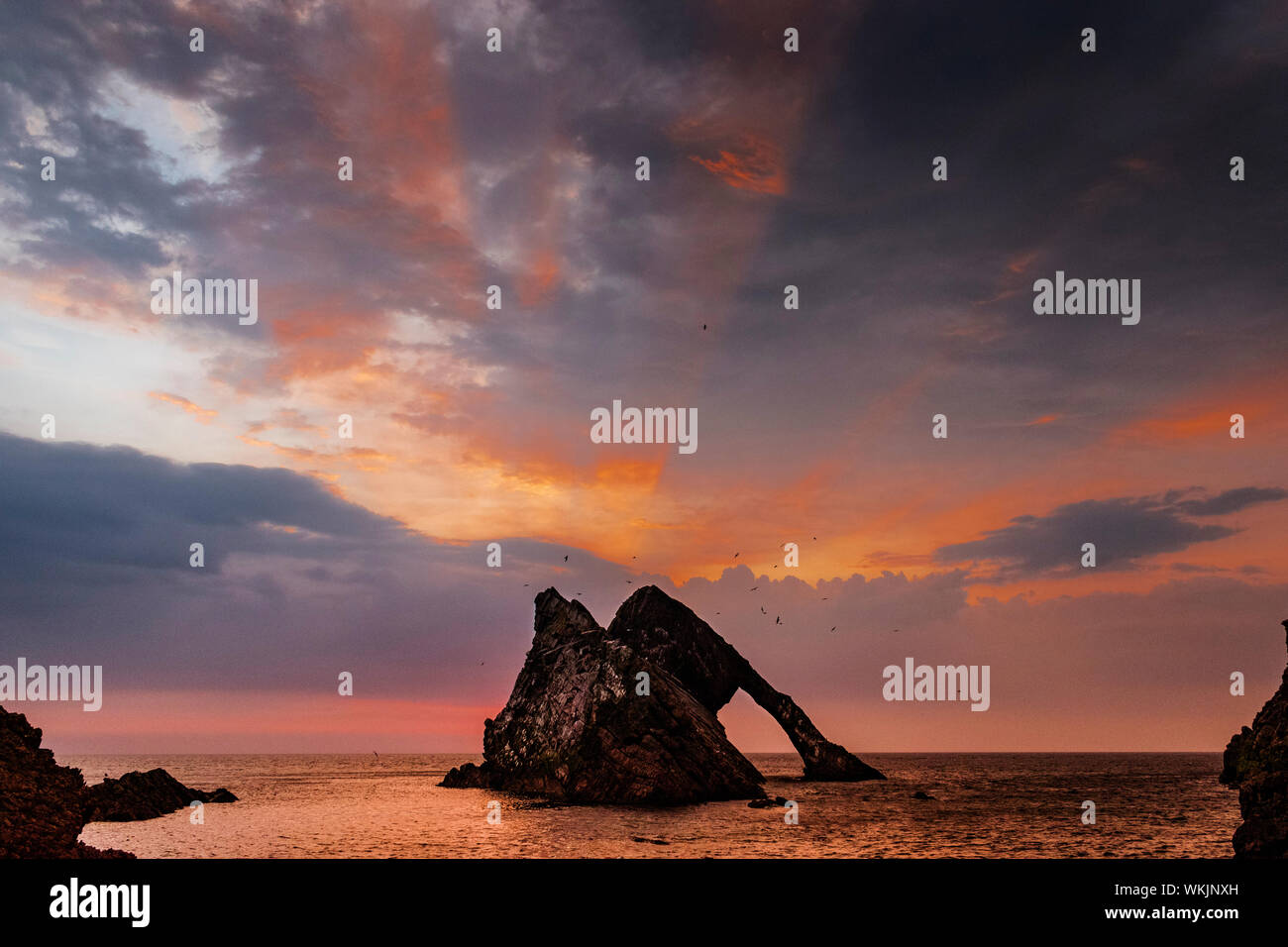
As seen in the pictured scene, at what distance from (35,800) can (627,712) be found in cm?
5310

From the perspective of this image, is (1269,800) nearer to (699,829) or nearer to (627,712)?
(699,829)

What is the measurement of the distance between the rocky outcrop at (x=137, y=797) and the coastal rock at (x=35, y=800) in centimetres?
3412

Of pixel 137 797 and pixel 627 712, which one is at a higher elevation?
pixel 627 712

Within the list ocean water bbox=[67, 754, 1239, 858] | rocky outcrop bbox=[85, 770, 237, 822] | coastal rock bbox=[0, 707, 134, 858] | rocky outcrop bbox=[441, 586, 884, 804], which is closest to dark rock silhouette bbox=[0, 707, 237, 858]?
coastal rock bbox=[0, 707, 134, 858]

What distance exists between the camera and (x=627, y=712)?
255 feet

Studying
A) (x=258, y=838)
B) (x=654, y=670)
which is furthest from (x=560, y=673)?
(x=258, y=838)

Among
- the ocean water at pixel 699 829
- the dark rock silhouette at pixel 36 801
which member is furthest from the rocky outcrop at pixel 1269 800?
the dark rock silhouette at pixel 36 801

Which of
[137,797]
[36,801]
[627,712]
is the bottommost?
[137,797]

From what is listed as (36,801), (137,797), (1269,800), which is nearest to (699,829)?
(1269,800)

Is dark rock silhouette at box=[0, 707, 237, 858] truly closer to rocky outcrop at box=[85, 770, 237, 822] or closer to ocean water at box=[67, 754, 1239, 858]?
ocean water at box=[67, 754, 1239, 858]
